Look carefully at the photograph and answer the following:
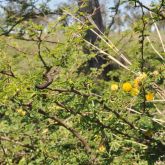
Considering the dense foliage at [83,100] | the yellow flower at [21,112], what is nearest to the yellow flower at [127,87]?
the dense foliage at [83,100]

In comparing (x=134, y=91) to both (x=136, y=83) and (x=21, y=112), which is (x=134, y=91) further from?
(x=21, y=112)

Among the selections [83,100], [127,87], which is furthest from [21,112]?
[127,87]

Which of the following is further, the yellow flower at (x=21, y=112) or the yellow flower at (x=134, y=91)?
the yellow flower at (x=21, y=112)

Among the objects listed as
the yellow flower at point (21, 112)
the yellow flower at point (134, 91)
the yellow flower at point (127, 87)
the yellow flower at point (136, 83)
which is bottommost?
the yellow flower at point (21, 112)

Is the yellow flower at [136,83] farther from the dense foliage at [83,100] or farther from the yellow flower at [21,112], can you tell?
the yellow flower at [21,112]

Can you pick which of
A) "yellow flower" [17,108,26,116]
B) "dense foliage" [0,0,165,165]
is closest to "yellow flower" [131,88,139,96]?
"dense foliage" [0,0,165,165]

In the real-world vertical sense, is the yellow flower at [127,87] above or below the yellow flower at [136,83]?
below

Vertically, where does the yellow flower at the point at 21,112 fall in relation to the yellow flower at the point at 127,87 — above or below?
below

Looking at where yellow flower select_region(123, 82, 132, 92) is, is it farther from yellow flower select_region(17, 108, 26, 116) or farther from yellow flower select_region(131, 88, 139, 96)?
yellow flower select_region(17, 108, 26, 116)

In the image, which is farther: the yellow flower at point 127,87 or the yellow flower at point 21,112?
the yellow flower at point 21,112

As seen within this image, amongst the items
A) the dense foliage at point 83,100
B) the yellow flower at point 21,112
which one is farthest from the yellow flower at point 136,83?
the yellow flower at point 21,112

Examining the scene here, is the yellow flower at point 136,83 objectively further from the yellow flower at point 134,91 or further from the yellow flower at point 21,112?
the yellow flower at point 21,112

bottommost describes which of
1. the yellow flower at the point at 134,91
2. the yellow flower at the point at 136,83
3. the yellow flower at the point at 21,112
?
the yellow flower at the point at 21,112

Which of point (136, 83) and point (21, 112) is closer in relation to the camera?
point (136, 83)
